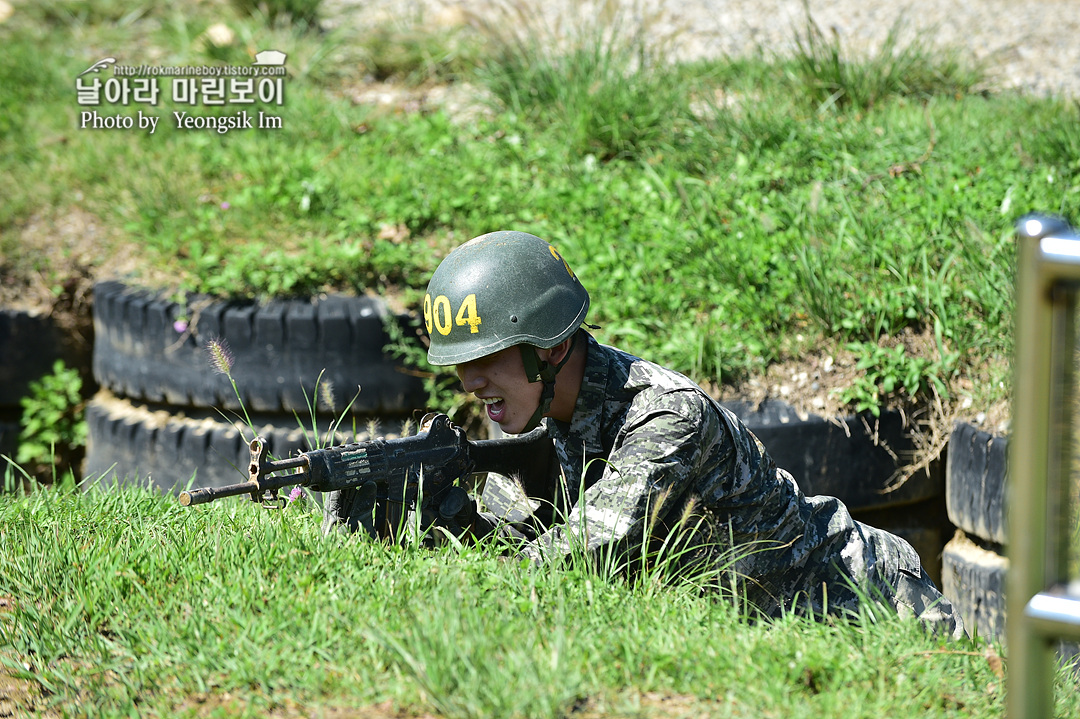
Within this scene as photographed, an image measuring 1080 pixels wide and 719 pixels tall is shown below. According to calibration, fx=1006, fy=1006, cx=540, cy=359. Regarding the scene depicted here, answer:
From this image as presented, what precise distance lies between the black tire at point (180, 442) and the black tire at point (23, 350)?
0.72m

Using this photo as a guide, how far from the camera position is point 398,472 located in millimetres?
2732

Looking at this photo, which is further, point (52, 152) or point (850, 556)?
point (52, 152)

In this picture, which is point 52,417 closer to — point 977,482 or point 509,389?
point 509,389

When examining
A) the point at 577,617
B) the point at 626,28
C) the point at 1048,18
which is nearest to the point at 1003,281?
the point at 577,617

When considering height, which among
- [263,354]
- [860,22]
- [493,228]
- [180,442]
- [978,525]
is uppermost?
[860,22]

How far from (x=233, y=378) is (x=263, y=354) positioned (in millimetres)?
174

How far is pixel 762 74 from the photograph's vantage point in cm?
686

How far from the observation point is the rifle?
2521mm

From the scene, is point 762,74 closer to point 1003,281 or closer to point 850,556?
point 1003,281

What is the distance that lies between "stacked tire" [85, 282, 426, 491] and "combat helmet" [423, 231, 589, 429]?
71.9 inches

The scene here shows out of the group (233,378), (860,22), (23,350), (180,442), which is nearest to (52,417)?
(23,350)

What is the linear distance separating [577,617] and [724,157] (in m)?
4.28

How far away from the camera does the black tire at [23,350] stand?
5.43 metres

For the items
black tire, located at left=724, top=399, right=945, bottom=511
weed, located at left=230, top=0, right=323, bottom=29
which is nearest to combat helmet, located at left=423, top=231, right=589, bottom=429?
→ black tire, located at left=724, top=399, right=945, bottom=511
